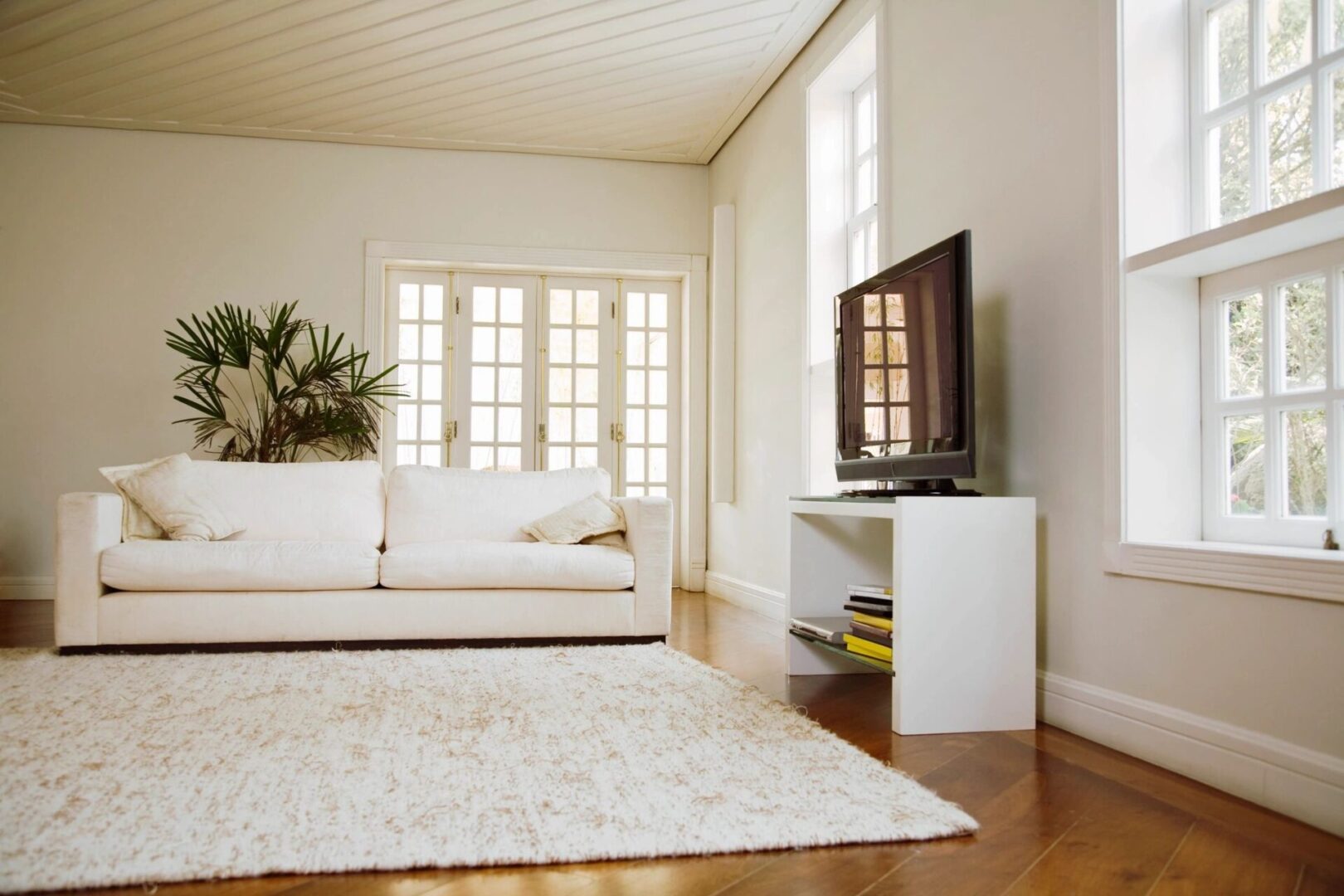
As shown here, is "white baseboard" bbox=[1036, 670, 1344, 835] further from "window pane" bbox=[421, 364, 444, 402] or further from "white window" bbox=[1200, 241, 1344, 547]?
"window pane" bbox=[421, 364, 444, 402]

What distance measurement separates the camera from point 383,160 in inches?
239

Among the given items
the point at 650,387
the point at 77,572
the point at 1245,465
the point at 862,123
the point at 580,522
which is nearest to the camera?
the point at 1245,465

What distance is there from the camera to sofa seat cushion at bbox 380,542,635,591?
373 centimetres

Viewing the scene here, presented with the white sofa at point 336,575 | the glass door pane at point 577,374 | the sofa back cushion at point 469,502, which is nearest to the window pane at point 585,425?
the glass door pane at point 577,374

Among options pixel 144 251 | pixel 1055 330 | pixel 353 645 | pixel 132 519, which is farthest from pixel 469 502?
pixel 144 251

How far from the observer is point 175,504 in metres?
3.81

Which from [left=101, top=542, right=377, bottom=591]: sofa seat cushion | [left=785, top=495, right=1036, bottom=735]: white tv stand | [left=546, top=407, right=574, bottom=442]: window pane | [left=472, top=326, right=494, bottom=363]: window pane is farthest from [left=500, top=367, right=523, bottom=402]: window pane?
[left=785, top=495, right=1036, bottom=735]: white tv stand

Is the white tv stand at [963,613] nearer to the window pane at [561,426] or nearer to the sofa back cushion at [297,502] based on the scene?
the sofa back cushion at [297,502]

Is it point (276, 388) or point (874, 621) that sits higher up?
point (276, 388)

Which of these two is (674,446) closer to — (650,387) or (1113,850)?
(650,387)

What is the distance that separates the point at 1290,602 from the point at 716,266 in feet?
14.3

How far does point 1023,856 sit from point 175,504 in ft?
11.2

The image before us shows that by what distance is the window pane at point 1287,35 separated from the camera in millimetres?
2104

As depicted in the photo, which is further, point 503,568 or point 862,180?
point 862,180
